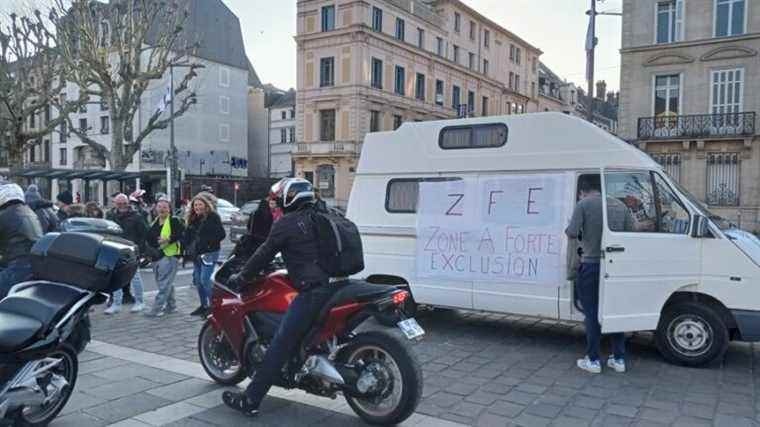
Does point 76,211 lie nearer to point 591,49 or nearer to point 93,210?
point 93,210

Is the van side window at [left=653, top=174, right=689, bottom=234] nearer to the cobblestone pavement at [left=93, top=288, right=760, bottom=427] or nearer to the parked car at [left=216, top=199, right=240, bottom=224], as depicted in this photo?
the cobblestone pavement at [left=93, top=288, right=760, bottom=427]

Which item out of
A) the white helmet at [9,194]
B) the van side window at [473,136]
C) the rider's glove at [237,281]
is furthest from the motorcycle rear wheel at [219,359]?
the van side window at [473,136]

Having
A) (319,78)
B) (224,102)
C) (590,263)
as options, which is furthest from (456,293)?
(224,102)

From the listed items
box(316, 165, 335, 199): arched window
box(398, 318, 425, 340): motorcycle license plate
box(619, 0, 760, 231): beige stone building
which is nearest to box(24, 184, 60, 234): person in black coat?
box(398, 318, 425, 340): motorcycle license plate

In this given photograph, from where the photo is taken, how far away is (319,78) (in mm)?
45469

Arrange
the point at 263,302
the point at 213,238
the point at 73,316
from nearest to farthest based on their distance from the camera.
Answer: the point at 73,316
the point at 263,302
the point at 213,238

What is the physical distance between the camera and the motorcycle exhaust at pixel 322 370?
4.41 meters

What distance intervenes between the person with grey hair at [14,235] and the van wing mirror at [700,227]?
6213mm

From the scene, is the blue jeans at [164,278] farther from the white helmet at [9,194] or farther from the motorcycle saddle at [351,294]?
the motorcycle saddle at [351,294]

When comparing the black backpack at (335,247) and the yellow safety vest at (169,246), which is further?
the yellow safety vest at (169,246)

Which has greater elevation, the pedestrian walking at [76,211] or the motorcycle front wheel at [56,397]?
the pedestrian walking at [76,211]

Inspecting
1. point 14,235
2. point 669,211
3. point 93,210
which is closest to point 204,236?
point 93,210

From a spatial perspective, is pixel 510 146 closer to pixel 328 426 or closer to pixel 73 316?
pixel 328 426

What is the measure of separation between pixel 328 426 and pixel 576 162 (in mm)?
3973
